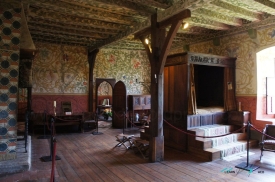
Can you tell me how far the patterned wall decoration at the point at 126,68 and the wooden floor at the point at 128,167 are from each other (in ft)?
18.1

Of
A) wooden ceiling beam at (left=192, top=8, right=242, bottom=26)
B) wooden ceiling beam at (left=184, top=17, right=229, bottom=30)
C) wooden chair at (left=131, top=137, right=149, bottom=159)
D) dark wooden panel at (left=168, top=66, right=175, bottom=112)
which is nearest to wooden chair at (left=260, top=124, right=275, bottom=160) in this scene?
dark wooden panel at (left=168, top=66, right=175, bottom=112)

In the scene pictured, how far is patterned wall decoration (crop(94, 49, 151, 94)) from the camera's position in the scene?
35.6 feet

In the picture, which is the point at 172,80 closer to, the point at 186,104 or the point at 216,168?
the point at 186,104

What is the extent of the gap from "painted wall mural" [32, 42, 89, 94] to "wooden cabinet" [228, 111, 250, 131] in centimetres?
662

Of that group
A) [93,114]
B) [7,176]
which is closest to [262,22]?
[93,114]

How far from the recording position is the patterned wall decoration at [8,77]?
13.9 ft

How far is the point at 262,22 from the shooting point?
242 inches

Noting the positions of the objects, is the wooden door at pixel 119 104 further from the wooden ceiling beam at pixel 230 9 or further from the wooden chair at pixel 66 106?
the wooden ceiling beam at pixel 230 9

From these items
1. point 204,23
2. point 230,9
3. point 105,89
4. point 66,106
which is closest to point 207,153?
point 230,9

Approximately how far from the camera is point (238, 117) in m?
6.54

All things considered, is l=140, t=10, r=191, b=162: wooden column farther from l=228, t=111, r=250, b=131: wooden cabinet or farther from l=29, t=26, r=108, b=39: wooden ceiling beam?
l=29, t=26, r=108, b=39: wooden ceiling beam

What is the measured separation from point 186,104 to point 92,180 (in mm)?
3166

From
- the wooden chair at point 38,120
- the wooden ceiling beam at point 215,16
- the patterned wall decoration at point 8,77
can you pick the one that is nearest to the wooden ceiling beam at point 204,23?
the wooden ceiling beam at point 215,16

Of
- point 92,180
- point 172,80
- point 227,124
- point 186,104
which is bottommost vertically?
point 92,180
